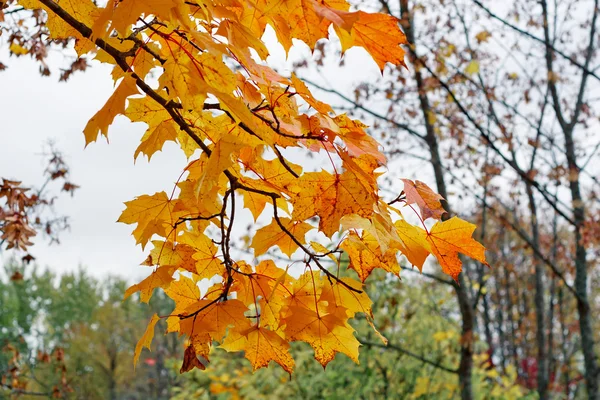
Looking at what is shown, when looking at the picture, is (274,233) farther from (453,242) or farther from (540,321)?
(540,321)

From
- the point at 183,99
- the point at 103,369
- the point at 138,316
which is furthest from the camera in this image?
the point at 138,316

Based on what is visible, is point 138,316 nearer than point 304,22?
No

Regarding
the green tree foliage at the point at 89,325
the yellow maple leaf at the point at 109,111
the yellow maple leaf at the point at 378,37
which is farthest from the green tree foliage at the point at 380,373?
the green tree foliage at the point at 89,325

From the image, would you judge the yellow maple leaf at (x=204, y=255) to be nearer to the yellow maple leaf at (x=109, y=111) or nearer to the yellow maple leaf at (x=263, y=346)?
the yellow maple leaf at (x=263, y=346)

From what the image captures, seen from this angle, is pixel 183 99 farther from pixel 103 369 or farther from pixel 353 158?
pixel 103 369

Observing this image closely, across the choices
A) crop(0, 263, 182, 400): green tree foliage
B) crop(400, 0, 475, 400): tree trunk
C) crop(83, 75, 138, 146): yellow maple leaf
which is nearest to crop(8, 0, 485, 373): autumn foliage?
crop(83, 75, 138, 146): yellow maple leaf

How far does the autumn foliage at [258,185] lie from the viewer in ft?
2.86

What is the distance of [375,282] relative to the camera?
475cm

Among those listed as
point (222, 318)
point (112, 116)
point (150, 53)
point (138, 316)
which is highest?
point (138, 316)

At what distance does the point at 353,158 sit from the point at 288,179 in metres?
0.14

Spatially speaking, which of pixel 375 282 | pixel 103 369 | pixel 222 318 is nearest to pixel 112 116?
pixel 222 318

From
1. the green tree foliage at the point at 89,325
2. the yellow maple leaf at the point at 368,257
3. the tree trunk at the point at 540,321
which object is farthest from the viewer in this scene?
the green tree foliage at the point at 89,325

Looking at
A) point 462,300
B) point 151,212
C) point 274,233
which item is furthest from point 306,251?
point 462,300

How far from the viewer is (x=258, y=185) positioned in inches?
40.7
